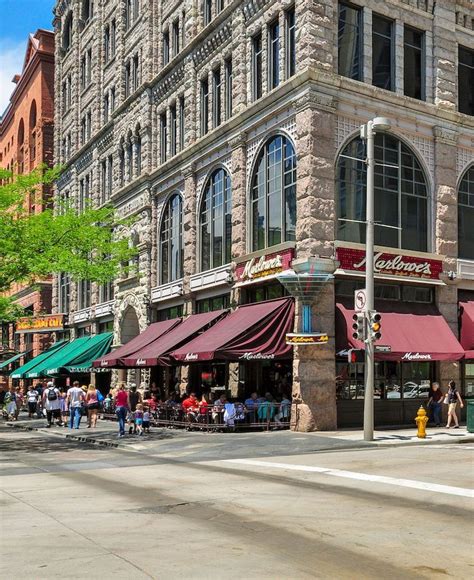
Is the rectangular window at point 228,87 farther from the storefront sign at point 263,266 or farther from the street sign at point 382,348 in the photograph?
the street sign at point 382,348

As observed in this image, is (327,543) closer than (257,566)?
No

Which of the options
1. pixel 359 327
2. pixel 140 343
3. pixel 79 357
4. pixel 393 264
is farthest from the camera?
pixel 79 357

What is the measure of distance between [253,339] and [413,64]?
1270 centimetres

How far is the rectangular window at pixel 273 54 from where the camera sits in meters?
27.9

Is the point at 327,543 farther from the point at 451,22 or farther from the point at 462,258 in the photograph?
the point at 451,22

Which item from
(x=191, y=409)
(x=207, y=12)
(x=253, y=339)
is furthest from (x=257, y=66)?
(x=191, y=409)

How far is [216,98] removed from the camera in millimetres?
32531

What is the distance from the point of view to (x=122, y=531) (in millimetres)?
9016

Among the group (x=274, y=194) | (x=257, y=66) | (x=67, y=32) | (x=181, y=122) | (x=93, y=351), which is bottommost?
(x=93, y=351)

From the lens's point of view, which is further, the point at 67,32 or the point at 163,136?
the point at 67,32

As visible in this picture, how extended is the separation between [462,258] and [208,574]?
964 inches

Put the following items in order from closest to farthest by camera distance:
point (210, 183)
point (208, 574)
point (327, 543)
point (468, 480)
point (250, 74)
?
point (208, 574), point (327, 543), point (468, 480), point (250, 74), point (210, 183)

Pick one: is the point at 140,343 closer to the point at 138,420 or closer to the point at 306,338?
the point at 138,420

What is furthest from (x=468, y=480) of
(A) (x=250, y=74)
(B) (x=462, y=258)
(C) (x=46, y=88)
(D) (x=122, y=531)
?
(C) (x=46, y=88)
